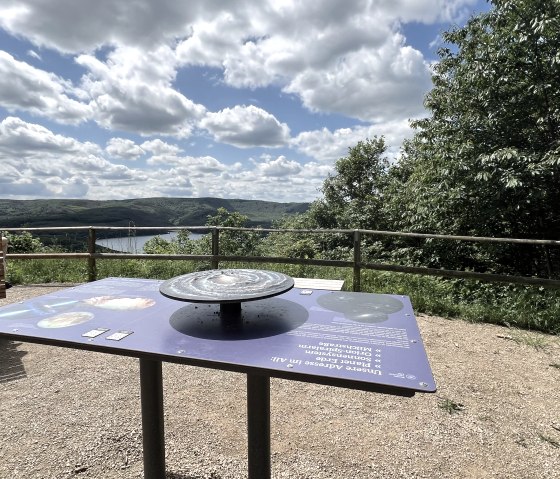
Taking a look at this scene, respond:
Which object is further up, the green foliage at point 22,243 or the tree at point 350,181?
the tree at point 350,181

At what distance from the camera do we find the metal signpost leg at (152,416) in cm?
196

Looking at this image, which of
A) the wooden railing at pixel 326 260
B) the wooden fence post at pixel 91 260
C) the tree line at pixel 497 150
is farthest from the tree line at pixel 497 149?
the wooden fence post at pixel 91 260

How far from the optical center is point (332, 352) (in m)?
1.53

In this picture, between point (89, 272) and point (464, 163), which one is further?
point (89, 272)

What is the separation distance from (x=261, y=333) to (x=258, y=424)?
0.43 meters

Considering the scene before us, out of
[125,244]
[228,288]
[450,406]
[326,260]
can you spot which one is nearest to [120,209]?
[125,244]

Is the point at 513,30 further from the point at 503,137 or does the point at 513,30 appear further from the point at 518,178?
the point at 518,178

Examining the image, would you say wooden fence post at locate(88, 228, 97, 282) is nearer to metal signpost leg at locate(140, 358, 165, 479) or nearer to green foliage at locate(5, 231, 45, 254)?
metal signpost leg at locate(140, 358, 165, 479)

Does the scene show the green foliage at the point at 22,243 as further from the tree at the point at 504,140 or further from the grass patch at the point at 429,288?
the tree at the point at 504,140

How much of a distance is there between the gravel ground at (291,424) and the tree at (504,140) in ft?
10.9

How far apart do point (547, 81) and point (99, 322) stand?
7100 millimetres

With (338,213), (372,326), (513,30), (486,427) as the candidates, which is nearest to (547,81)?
(513,30)

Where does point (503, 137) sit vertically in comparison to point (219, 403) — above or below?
above

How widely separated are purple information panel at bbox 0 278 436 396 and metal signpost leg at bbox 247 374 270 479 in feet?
0.79
